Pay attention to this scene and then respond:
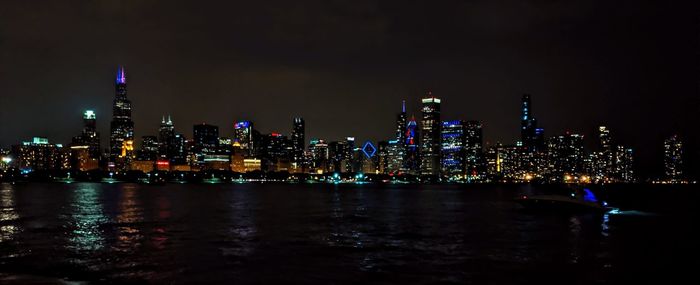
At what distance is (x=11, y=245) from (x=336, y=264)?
17.7m

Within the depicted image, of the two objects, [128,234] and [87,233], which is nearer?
[128,234]

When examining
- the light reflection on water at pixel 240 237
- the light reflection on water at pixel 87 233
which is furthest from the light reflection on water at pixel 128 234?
the light reflection on water at pixel 240 237

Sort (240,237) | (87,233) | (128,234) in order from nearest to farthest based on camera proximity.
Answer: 1. (240,237)
2. (128,234)
3. (87,233)

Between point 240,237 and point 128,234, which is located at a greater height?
point 128,234

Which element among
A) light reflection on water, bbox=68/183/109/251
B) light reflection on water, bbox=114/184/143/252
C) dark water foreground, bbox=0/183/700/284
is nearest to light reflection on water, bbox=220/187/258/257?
dark water foreground, bbox=0/183/700/284

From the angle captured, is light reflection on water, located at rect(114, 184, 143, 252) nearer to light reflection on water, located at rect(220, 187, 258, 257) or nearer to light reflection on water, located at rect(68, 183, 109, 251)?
light reflection on water, located at rect(68, 183, 109, 251)

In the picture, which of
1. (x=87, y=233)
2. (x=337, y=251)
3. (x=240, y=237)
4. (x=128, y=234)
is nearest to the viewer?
(x=337, y=251)

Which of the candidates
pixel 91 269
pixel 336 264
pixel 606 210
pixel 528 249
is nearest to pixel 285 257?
pixel 336 264

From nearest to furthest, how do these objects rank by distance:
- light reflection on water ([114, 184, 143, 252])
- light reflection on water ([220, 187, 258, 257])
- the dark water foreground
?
the dark water foreground
light reflection on water ([220, 187, 258, 257])
light reflection on water ([114, 184, 143, 252])

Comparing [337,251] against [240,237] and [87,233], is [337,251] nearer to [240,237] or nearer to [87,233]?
[240,237]

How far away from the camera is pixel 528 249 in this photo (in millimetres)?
33531

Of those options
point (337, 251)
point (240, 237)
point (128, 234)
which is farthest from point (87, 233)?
point (337, 251)

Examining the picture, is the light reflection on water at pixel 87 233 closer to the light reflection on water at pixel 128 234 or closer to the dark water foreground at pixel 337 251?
the dark water foreground at pixel 337 251

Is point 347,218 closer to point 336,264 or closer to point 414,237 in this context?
point 414,237
